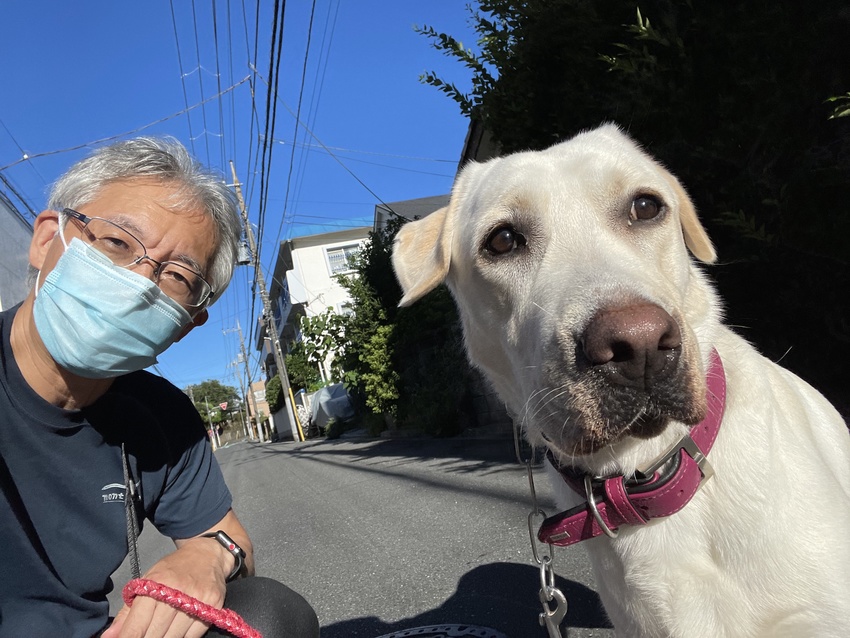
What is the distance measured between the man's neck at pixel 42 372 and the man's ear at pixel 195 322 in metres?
0.35

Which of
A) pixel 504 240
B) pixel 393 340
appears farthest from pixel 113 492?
pixel 393 340

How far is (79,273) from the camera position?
1900mm

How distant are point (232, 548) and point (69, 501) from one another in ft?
1.82

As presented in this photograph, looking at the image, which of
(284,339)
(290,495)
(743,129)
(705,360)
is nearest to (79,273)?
(705,360)

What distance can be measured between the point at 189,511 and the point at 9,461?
628mm

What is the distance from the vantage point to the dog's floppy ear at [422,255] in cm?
206

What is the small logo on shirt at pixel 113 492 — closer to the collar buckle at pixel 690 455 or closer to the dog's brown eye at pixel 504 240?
the dog's brown eye at pixel 504 240

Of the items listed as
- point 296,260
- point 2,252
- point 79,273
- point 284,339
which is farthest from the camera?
point 284,339

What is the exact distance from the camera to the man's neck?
71.0 inches

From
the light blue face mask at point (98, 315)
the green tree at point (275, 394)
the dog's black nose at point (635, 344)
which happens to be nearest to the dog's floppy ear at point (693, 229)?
the dog's black nose at point (635, 344)

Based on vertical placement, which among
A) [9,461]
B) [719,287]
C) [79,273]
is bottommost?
[719,287]

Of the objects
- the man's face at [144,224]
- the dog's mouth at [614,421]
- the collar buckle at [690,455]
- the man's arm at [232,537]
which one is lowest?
the man's arm at [232,537]

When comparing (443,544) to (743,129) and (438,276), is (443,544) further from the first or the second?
(743,129)

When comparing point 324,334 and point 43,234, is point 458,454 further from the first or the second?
point 324,334
